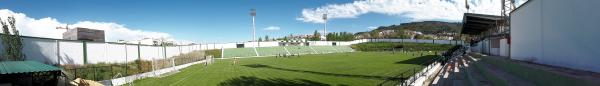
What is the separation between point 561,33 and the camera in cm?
1861

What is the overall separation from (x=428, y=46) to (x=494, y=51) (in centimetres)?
7622

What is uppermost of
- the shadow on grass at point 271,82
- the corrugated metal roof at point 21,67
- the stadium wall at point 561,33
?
the stadium wall at point 561,33

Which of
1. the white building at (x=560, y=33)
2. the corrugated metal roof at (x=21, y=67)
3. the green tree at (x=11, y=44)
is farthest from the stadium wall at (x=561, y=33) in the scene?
the green tree at (x=11, y=44)

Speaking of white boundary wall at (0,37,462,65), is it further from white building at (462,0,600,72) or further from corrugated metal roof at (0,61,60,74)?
white building at (462,0,600,72)

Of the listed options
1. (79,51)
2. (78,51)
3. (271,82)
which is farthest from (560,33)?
(79,51)

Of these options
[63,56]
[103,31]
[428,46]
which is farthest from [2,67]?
[428,46]

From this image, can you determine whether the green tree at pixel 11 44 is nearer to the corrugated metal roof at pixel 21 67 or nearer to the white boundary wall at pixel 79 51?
the white boundary wall at pixel 79 51

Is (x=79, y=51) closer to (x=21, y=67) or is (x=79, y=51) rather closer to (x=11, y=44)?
(x=11, y=44)

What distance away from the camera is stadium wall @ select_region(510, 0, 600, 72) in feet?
→ 50.5

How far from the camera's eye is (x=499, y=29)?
157ft

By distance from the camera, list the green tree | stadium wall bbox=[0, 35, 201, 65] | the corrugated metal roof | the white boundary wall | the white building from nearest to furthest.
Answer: the white building
the corrugated metal roof
the green tree
stadium wall bbox=[0, 35, 201, 65]
the white boundary wall

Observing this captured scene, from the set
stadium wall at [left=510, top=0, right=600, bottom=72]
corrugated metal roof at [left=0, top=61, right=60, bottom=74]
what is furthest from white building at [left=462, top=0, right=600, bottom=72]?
corrugated metal roof at [left=0, top=61, right=60, bottom=74]

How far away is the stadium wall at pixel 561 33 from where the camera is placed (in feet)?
50.5

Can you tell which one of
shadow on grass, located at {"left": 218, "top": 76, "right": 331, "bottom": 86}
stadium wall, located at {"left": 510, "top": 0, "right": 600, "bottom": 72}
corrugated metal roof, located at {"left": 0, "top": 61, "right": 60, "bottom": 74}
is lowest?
shadow on grass, located at {"left": 218, "top": 76, "right": 331, "bottom": 86}
